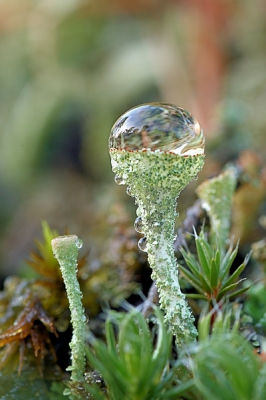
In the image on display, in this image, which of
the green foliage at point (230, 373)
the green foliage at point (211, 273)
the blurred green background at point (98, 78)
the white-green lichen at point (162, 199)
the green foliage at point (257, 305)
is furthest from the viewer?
the blurred green background at point (98, 78)

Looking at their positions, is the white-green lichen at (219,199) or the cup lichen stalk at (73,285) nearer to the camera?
the cup lichen stalk at (73,285)

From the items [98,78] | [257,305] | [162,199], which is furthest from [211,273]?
[98,78]

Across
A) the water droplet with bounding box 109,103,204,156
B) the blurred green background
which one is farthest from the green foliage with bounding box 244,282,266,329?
the blurred green background

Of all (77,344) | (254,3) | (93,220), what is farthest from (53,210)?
(254,3)

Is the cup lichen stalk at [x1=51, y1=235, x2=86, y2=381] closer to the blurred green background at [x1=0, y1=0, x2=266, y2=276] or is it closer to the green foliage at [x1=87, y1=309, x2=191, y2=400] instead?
the green foliage at [x1=87, y1=309, x2=191, y2=400]

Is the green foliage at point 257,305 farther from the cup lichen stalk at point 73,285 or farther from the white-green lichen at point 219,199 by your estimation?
the cup lichen stalk at point 73,285

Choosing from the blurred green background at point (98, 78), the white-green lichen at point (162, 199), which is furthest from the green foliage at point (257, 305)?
the blurred green background at point (98, 78)

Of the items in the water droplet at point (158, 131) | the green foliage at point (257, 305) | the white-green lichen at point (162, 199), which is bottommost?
the green foliage at point (257, 305)

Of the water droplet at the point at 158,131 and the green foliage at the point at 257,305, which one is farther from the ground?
the water droplet at the point at 158,131
